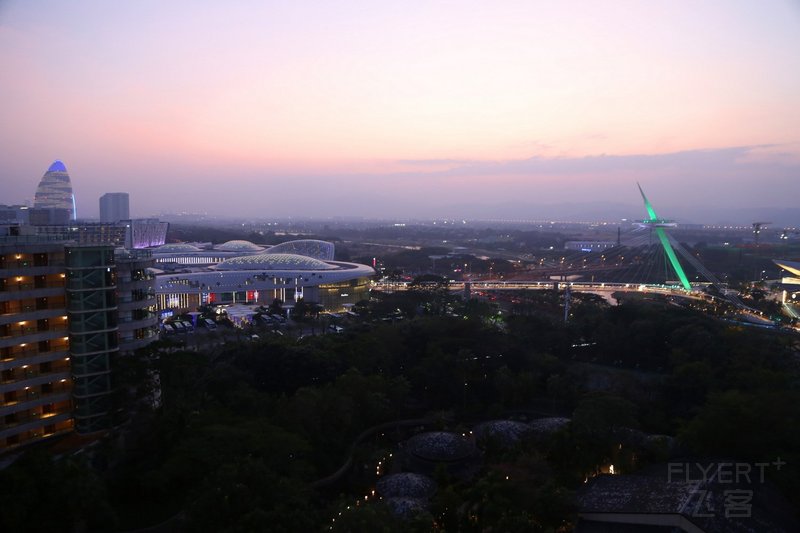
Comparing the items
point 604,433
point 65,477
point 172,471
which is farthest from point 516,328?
point 65,477

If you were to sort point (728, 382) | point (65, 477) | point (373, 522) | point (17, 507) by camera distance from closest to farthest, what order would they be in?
point (373, 522) < point (17, 507) < point (65, 477) < point (728, 382)

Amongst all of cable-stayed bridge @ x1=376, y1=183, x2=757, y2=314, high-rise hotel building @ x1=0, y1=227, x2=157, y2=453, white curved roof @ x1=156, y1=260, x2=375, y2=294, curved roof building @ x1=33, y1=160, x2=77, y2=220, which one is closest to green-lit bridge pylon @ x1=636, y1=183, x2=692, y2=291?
cable-stayed bridge @ x1=376, y1=183, x2=757, y2=314

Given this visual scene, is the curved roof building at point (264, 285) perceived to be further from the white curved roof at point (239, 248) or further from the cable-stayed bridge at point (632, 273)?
the white curved roof at point (239, 248)

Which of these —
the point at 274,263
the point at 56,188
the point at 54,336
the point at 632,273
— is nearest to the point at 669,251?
the point at 632,273

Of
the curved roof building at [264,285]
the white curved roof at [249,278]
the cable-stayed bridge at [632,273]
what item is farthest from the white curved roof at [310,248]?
the white curved roof at [249,278]

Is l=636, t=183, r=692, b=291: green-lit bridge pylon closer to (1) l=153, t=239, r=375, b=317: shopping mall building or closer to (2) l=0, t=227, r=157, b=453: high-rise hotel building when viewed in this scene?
(1) l=153, t=239, r=375, b=317: shopping mall building

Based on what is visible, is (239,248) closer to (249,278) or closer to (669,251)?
(249,278)

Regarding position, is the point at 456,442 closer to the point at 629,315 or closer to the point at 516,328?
the point at 516,328
